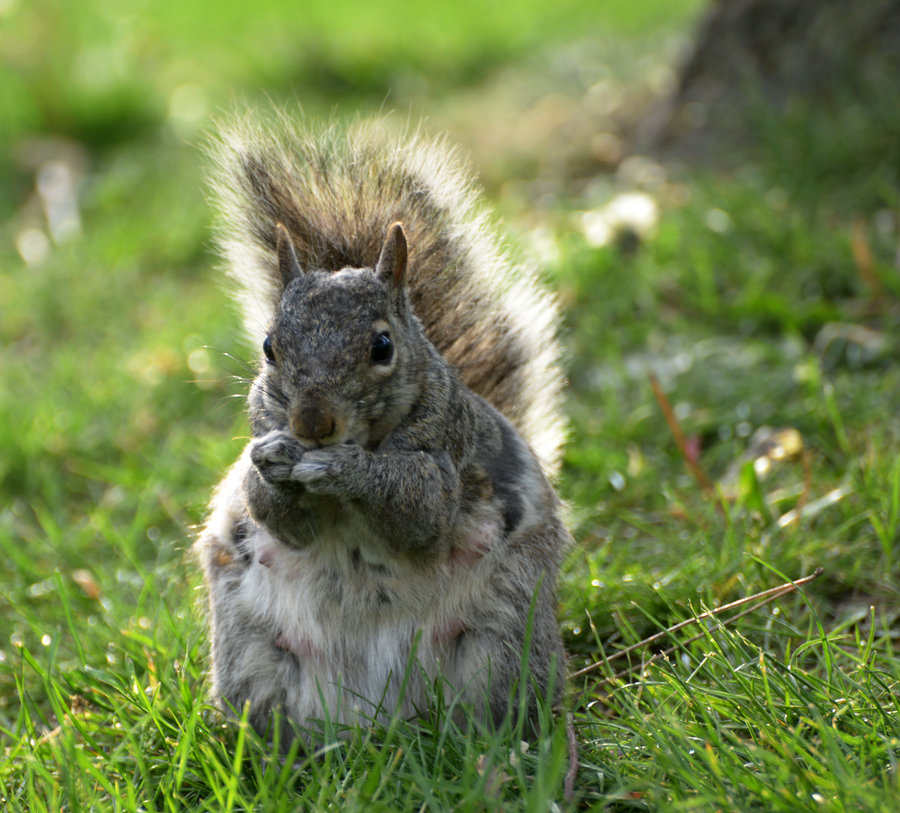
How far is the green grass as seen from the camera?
146 cm

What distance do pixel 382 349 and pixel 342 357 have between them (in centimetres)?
7

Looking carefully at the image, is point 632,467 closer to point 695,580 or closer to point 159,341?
point 695,580

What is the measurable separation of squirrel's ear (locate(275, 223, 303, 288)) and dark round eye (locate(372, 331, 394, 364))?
22 cm

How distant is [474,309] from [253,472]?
0.57m

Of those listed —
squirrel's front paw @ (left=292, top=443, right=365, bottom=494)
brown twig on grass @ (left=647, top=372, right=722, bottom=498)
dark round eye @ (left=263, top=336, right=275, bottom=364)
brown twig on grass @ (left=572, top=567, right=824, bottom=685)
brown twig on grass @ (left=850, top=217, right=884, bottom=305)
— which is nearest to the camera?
squirrel's front paw @ (left=292, top=443, right=365, bottom=494)

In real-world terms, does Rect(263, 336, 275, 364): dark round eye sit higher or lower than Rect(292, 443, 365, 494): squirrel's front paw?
higher

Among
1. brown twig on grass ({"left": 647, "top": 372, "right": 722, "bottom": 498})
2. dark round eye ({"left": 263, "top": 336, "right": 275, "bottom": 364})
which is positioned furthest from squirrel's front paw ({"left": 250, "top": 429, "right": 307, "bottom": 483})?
brown twig on grass ({"left": 647, "top": 372, "right": 722, "bottom": 498})

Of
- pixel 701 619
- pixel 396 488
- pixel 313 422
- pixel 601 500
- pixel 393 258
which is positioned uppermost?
pixel 393 258

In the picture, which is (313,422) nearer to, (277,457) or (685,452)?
(277,457)

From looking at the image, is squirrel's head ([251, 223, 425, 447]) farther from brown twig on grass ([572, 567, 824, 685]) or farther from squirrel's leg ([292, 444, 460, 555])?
brown twig on grass ([572, 567, 824, 685])

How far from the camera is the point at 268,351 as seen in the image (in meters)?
1.55

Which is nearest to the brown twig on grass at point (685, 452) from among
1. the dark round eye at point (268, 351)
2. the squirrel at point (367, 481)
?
the squirrel at point (367, 481)

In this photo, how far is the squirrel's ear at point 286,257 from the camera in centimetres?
164

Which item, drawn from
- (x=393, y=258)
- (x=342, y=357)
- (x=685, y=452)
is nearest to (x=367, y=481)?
(x=342, y=357)
